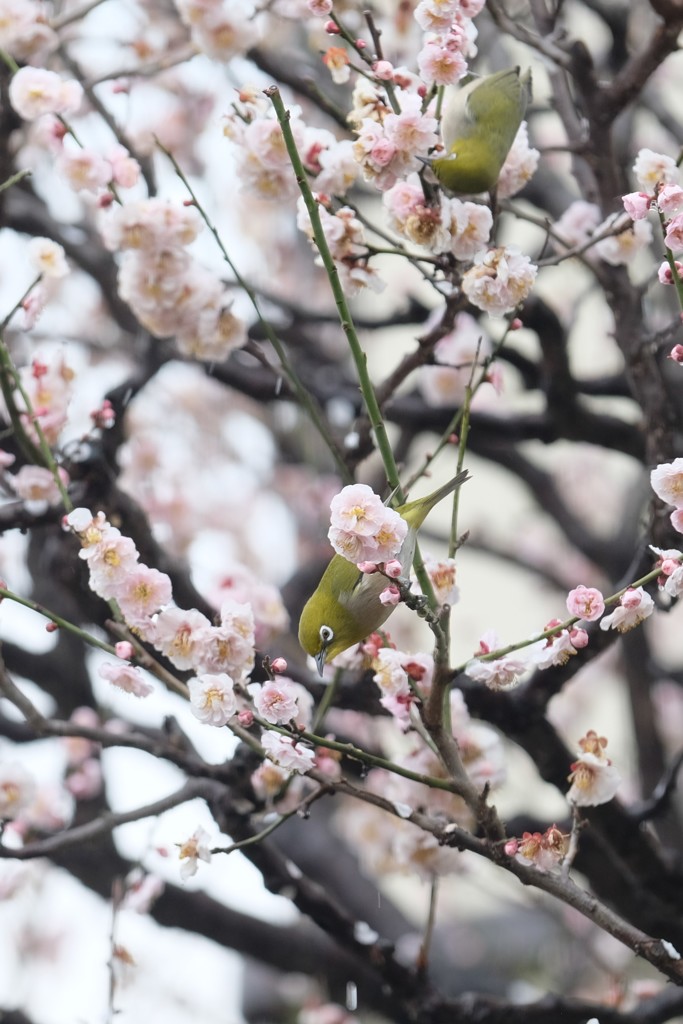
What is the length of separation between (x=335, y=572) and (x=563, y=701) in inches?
167

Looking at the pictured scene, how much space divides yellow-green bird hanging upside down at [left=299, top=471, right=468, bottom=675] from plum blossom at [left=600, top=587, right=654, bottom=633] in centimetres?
23

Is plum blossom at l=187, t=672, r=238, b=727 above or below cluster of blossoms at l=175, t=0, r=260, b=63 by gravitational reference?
below

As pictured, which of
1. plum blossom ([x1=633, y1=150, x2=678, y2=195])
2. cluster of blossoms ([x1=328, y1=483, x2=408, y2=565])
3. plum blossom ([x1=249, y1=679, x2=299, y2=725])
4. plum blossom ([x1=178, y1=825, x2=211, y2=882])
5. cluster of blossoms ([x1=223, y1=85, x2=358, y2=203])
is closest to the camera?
cluster of blossoms ([x1=328, y1=483, x2=408, y2=565])

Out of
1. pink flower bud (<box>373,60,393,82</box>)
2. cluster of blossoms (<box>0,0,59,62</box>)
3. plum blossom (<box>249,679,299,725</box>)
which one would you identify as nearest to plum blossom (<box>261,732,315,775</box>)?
plum blossom (<box>249,679,299,725</box>)

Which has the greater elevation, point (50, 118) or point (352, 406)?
point (50, 118)

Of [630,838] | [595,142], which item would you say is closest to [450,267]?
[595,142]

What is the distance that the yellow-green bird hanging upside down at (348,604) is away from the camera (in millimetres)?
1309

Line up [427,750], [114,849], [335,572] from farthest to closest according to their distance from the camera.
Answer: [114,849] → [427,750] → [335,572]

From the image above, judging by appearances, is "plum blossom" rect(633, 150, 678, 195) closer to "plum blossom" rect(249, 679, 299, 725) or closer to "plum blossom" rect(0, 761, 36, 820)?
"plum blossom" rect(249, 679, 299, 725)

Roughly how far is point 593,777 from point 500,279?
2.11 ft

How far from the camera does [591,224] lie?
6.66ft

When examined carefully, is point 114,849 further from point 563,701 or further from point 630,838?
point 563,701

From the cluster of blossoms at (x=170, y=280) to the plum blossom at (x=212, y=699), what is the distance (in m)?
0.84

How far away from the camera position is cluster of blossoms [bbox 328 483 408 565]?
3.69 feet
